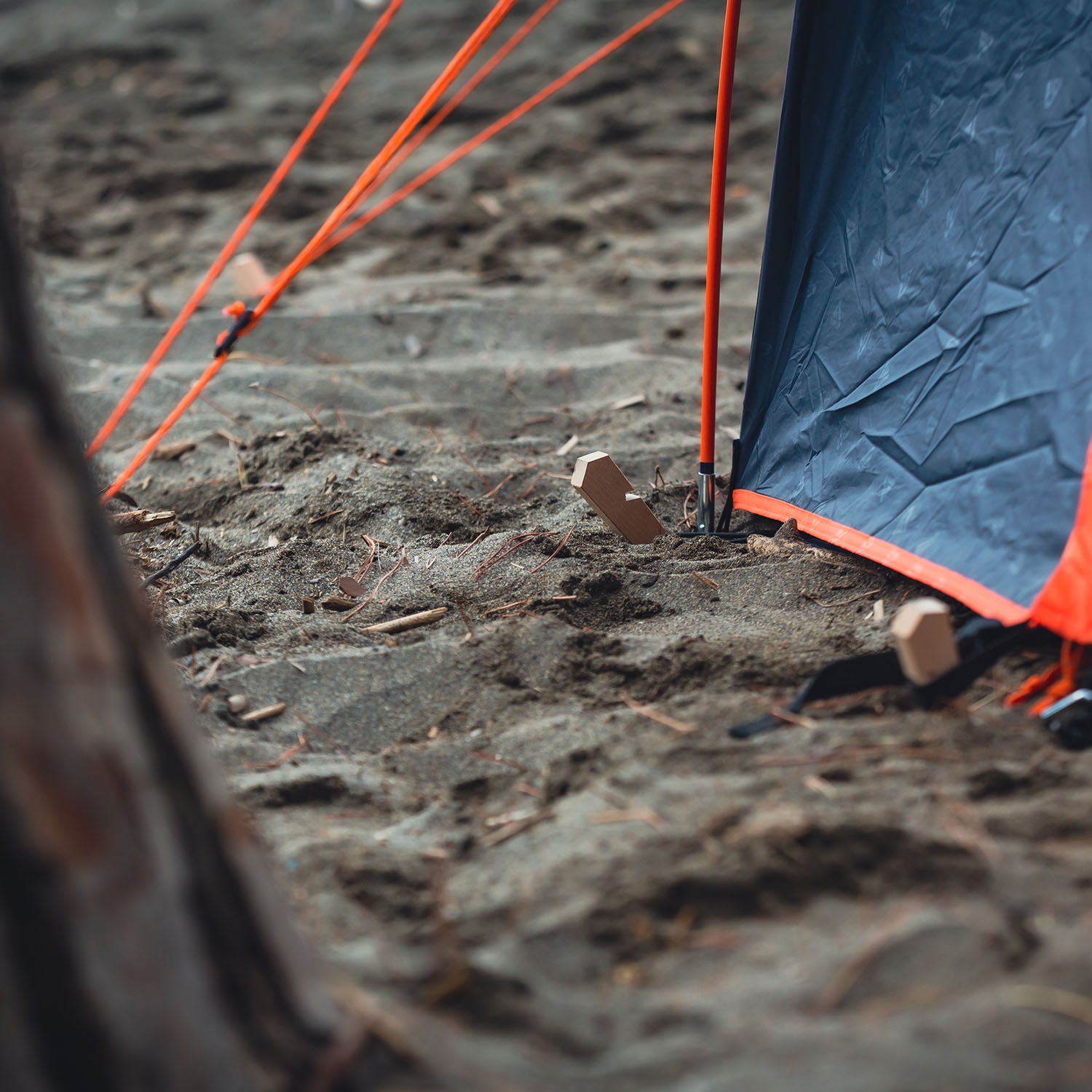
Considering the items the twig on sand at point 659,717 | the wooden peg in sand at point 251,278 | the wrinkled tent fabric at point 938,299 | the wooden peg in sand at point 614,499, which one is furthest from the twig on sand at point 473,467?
the wooden peg in sand at point 251,278

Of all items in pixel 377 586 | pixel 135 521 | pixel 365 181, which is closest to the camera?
pixel 377 586

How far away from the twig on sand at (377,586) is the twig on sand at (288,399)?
0.76m

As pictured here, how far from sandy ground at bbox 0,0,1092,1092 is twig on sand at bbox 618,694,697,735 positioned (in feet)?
0.04

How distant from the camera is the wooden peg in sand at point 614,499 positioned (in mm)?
1951

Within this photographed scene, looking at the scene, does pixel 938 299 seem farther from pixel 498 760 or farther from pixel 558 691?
pixel 498 760

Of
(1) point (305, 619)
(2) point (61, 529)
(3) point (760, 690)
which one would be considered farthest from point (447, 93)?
(2) point (61, 529)

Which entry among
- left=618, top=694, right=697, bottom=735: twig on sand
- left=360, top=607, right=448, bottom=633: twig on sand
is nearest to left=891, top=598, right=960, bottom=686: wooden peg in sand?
left=618, top=694, right=697, bottom=735: twig on sand

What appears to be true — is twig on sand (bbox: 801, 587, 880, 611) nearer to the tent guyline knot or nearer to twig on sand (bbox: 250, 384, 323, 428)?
the tent guyline knot

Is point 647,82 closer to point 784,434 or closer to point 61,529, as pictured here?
point 784,434

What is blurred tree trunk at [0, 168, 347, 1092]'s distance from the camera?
67 cm

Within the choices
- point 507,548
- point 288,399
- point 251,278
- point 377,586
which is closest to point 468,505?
point 507,548

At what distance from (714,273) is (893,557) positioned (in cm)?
66

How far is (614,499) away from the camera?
6.60 ft

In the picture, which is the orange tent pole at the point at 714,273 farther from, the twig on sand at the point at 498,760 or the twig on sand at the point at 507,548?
the twig on sand at the point at 498,760
